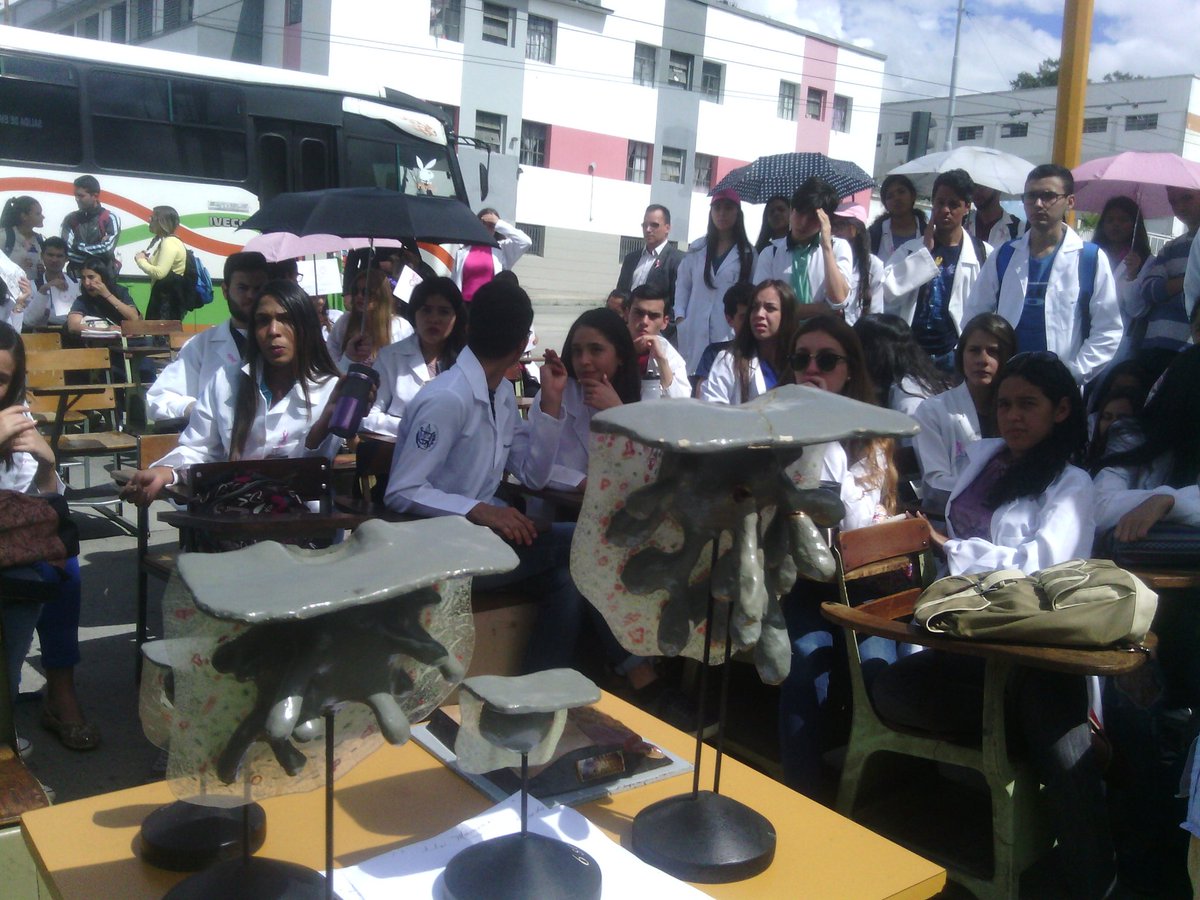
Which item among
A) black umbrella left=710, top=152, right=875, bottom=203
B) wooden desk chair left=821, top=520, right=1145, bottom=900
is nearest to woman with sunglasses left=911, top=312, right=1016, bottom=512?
wooden desk chair left=821, top=520, right=1145, bottom=900

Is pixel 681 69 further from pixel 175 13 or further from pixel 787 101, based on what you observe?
pixel 175 13

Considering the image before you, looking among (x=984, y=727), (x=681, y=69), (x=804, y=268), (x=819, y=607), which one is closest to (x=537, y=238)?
(x=681, y=69)

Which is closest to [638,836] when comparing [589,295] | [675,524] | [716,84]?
[675,524]

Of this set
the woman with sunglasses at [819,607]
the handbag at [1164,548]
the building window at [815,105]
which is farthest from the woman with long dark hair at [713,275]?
the building window at [815,105]

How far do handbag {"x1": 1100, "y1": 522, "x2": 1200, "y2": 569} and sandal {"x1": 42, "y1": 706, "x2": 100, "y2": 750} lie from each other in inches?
131

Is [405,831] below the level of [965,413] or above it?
below

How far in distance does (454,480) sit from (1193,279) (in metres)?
3.35

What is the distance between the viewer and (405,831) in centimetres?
171

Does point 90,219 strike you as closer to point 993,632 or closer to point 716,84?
point 993,632

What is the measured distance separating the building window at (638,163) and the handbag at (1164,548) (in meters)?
26.8

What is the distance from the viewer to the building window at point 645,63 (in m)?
29.0

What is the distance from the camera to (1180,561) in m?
2.87

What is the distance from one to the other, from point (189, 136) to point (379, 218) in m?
7.25

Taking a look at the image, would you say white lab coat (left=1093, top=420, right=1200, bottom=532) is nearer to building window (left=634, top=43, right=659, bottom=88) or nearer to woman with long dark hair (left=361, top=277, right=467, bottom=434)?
→ woman with long dark hair (left=361, top=277, right=467, bottom=434)
